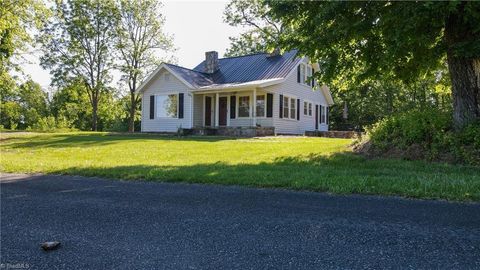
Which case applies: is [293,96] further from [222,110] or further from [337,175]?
[337,175]

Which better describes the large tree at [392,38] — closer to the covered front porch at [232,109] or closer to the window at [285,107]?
the covered front porch at [232,109]

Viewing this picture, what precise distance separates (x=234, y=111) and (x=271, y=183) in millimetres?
16276

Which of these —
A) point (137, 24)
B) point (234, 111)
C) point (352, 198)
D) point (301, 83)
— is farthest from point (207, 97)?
Answer: point (352, 198)

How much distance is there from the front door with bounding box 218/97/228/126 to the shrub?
44.4ft

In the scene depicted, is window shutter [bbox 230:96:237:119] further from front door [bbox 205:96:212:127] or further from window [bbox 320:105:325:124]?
window [bbox 320:105:325:124]

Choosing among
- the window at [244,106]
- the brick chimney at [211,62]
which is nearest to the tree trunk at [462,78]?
the window at [244,106]

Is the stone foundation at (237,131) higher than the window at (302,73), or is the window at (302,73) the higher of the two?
the window at (302,73)

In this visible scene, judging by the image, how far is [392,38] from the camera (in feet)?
25.5

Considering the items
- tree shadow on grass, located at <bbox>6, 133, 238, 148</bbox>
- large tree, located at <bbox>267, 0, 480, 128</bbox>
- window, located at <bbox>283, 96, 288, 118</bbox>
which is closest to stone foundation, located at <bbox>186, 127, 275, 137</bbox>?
tree shadow on grass, located at <bbox>6, 133, 238, 148</bbox>

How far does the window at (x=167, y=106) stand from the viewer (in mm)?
23078

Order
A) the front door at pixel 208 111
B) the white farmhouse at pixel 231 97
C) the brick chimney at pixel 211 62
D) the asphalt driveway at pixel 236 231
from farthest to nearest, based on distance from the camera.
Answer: the brick chimney at pixel 211 62 → the front door at pixel 208 111 → the white farmhouse at pixel 231 97 → the asphalt driveway at pixel 236 231

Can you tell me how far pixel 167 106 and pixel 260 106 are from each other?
6.09 metres

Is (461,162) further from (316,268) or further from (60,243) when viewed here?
(60,243)

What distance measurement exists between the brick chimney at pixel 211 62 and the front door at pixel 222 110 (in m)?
3.36
